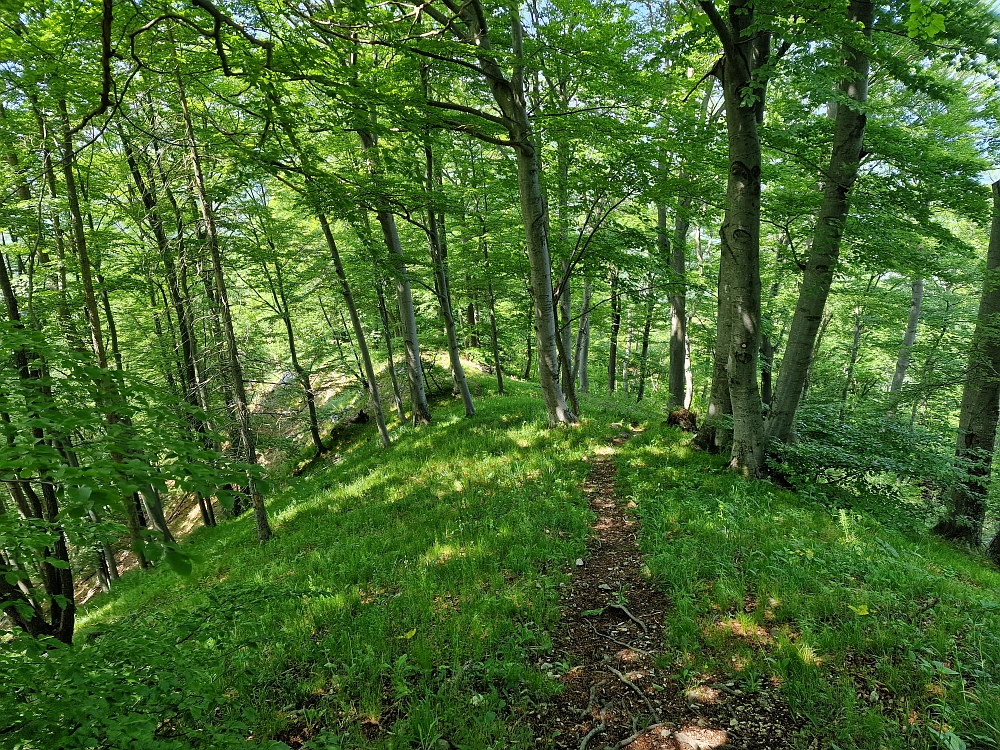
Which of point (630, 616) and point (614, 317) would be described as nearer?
point (630, 616)

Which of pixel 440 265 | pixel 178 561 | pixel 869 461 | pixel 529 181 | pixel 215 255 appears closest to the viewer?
pixel 178 561

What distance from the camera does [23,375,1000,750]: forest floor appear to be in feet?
9.41

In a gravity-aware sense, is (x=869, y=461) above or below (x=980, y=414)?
below

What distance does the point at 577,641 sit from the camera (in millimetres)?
4090

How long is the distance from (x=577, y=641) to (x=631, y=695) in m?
0.70

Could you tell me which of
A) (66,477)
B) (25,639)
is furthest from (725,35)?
(25,639)

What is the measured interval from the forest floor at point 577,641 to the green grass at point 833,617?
0.02 metres

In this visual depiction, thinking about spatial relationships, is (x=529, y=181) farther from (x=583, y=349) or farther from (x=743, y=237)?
(x=583, y=349)

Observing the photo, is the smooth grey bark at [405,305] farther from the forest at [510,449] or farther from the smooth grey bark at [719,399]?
the smooth grey bark at [719,399]

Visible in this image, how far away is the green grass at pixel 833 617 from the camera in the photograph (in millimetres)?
2854

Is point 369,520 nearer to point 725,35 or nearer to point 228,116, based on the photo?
point 725,35

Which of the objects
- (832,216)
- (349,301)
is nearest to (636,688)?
(832,216)

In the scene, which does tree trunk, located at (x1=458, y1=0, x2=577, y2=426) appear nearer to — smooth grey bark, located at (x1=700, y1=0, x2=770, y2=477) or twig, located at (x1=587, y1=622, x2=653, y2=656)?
smooth grey bark, located at (x1=700, y1=0, x2=770, y2=477)

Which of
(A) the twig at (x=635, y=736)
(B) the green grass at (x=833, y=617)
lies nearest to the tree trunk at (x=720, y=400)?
(B) the green grass at (x=833, y=617)
